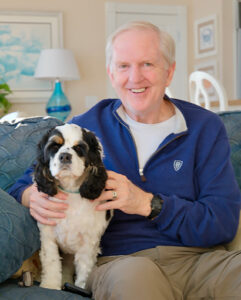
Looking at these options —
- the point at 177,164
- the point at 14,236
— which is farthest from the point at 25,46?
the point at 14,236

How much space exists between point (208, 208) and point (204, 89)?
2567mm

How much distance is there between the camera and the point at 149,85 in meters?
A: 1.83

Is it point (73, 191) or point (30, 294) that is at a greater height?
point (73, 191)

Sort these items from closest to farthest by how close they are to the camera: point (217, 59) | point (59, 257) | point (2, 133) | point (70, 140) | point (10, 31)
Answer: point (70, 140)
point (59, 257)
point (2, 133)
point (10, 31)
point (217, 59)

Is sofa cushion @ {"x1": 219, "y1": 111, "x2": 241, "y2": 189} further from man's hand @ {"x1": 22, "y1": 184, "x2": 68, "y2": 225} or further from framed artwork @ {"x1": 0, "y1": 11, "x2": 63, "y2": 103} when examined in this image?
framed artwork @ {"x1": 0, "y1": 11, "x2": 63, "y2": 103}

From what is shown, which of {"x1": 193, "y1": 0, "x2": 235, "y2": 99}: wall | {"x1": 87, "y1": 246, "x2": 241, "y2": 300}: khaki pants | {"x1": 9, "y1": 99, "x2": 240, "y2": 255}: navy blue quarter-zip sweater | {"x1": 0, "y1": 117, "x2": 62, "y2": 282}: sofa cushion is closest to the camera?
{"x1": 87, "y1": 246, "x2": 241, "y2": 300}: khaki pants

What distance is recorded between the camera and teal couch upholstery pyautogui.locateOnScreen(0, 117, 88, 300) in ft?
4.62

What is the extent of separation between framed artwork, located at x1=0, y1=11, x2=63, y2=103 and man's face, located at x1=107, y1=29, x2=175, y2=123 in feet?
13.3

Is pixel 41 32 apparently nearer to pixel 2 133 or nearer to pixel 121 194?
pixel 2 133

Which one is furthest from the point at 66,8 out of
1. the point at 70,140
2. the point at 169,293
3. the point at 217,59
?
the point at 169,293

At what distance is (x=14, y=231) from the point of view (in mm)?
1464

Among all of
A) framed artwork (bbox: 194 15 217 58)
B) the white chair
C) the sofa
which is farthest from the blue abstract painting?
the sofa

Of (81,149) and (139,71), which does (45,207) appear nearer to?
(81,149)

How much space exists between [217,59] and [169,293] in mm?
5110
